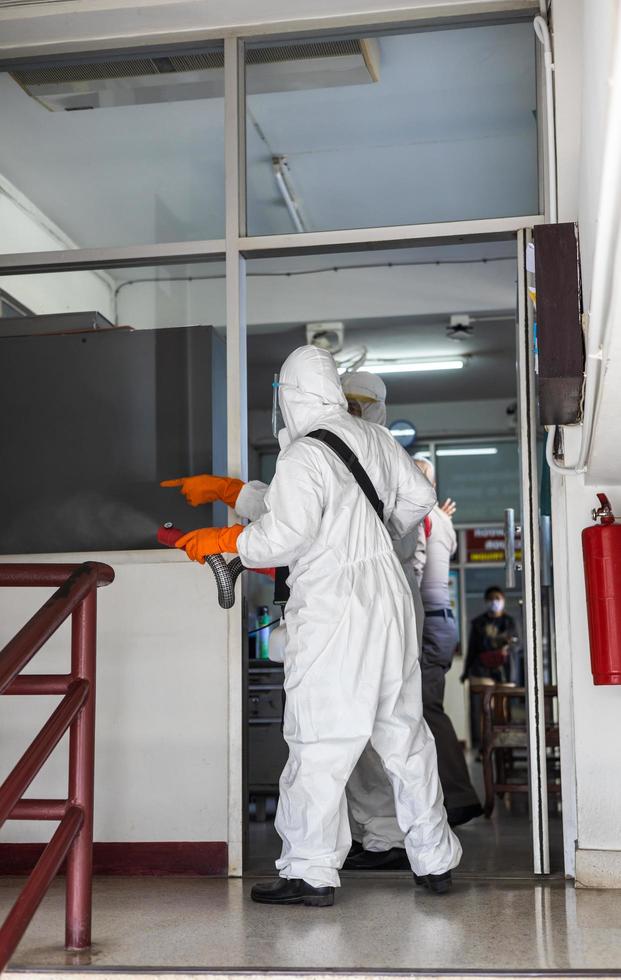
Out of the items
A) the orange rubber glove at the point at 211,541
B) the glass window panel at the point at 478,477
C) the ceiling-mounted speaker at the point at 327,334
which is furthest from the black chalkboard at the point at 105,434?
the glass window panel at the point at 478,477

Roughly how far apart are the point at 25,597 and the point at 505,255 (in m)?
4.20

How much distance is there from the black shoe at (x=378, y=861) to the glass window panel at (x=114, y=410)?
120cm

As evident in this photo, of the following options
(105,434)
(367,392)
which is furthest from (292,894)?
(367,392)

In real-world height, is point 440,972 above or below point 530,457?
below

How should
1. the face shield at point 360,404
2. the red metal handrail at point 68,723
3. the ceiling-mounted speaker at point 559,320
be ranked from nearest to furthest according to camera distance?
1. the red metal handrail at point 68,723
2. the ceiling-mounted speaker at point 559,320
3. the face shield at point 360,404

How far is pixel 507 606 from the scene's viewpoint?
32.8 ft

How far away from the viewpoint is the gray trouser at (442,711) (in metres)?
3.91

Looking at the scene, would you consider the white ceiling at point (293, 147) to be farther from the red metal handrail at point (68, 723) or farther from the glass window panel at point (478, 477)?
the glass window panel at point (478, 477)

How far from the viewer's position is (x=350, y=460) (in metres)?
2.87

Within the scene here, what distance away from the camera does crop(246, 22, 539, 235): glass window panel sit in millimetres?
3627

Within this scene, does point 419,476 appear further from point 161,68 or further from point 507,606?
point 507,606

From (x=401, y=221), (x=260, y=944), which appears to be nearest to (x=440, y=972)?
(x=260, y=944)

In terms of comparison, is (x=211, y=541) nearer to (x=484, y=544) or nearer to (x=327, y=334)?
(x=327, y=334)

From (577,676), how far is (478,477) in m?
7.49
